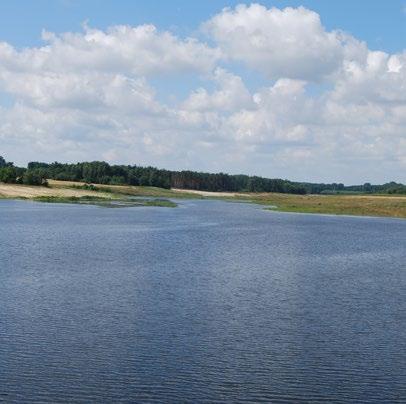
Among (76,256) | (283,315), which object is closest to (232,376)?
(283,315)

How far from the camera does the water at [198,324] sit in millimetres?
19172

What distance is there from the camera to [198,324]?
26.1 metres

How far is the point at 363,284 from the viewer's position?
36.8 meters

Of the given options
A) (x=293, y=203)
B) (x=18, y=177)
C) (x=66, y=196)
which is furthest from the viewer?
(x=18, y=177)

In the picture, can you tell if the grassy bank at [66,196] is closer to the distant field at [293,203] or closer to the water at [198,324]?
the distant field at [293,203]

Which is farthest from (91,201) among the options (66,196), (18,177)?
(18,177)

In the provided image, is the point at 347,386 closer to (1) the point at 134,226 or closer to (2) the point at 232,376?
(2) the point at 232,376

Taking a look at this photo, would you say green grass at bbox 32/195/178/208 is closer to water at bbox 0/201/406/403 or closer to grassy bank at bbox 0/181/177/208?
grassy bank at bbox 0/181/177/208

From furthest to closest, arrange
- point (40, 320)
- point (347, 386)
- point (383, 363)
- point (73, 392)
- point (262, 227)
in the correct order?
1. point (262, 227)
2. point (40, 320)
3. point (383, 363)
4. point (347, 386)
5. point (73, 392)

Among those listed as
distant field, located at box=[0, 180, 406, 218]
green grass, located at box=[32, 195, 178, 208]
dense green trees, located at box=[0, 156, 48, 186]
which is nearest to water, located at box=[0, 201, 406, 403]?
distant field, located at box=[0, 180, 406, 218]

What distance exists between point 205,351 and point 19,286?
46.3 feet

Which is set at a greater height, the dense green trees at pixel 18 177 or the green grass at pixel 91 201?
the dense green trees at pixel 18 177

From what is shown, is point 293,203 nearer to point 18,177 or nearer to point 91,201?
point 91,201

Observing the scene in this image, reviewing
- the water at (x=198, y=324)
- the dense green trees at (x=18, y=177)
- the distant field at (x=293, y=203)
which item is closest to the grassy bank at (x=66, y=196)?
the distant field at (x=293, y=203)
